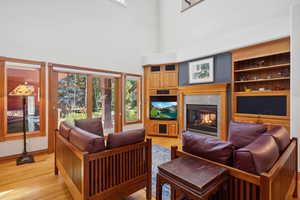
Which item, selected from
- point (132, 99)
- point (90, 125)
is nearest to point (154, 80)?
point (132, 99)

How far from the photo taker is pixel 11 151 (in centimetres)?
323

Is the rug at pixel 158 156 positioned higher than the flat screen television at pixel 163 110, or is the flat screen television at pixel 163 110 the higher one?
the flat screen television at pixel 163 110

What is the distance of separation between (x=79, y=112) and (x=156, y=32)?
4.30 m

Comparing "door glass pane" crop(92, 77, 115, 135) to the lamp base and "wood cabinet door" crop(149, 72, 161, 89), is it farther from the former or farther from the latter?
the lamp base

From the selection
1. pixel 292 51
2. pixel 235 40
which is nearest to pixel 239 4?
pixel 235 40

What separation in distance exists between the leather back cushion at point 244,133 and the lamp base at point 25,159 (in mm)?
3890

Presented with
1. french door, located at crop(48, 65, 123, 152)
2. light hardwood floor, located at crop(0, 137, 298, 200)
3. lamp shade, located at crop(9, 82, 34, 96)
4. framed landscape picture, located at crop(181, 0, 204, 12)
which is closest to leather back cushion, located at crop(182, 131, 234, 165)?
light hardwood floor, located at crop(0, 137, 298, 200)

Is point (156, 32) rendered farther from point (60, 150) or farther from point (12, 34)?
point (60, 150)

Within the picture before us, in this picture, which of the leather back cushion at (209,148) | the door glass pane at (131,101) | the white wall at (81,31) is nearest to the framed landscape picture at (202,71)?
the white wall at (81,31)

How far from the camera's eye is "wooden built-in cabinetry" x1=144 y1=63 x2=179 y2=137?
515 centimetres

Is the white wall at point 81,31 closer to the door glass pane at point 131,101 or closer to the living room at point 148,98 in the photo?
the living room at point 148,98

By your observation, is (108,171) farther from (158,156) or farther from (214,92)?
(214,92)

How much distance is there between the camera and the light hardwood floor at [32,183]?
199 centimetres

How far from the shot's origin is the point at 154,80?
17.7ft
